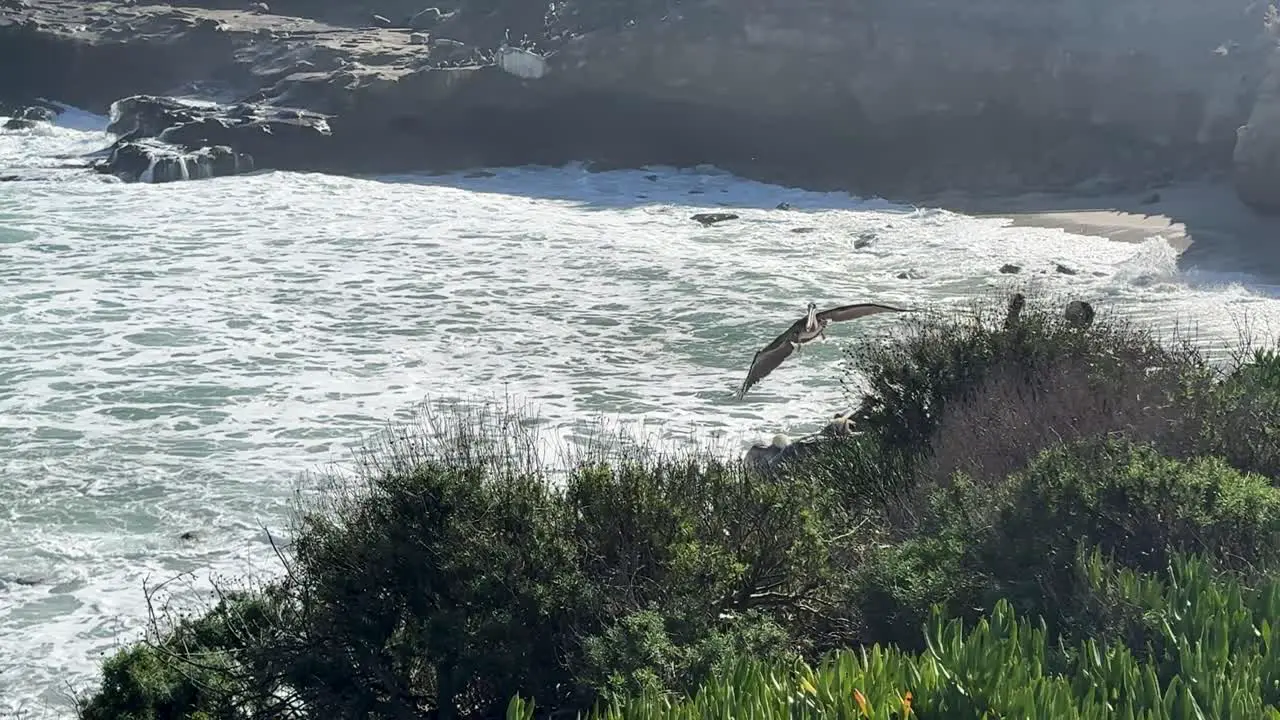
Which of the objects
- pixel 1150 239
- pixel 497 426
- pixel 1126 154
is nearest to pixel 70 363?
pixel 497 426

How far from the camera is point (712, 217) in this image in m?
32.6

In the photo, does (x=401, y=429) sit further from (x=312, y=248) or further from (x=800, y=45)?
(x=800, y=45)

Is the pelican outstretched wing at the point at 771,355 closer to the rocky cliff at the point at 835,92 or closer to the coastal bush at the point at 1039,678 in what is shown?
the coastal bush at the point at 1039,678

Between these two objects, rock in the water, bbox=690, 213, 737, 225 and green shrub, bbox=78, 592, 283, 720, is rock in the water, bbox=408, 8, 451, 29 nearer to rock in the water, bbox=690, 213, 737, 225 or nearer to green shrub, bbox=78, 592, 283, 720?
rock in the water, bbox=690, 213, 737, 225

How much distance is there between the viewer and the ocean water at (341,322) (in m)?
12.3

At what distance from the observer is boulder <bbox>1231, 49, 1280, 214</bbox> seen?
91.2 ft

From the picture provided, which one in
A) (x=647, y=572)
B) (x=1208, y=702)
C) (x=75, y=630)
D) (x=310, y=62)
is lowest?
(x=75, y=630)

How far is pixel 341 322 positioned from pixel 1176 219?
57.6 ft

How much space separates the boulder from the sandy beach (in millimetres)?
343

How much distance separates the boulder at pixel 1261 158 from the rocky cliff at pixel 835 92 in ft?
15.5

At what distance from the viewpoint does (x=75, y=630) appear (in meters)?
10.2

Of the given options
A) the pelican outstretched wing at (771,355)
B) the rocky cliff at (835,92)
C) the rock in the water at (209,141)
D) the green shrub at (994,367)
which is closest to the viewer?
the pelican outstretched wing at (771,355)

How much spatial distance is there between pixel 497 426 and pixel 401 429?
1.34m

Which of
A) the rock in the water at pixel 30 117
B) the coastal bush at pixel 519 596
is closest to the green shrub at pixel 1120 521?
the coastal bush at pixel 519 596
